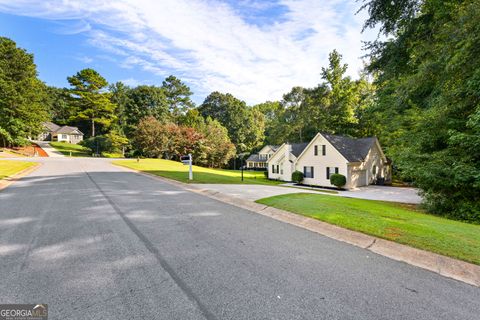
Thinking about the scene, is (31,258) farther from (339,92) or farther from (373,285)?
(339,92)

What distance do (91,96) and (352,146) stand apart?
51173 millimetres

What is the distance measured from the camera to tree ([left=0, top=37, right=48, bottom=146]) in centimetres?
3469

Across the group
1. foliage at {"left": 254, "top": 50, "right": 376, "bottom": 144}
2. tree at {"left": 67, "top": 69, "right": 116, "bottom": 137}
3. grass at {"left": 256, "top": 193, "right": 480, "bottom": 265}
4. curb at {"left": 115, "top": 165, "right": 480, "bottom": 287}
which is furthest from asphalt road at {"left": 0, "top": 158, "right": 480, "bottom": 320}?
tree at {"left": 67, "top": 69, "right": 116, "bottom": 137}

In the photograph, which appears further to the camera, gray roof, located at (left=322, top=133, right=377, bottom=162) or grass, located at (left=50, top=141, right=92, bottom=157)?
grass, located at (left=50, top=141, right=92, bottom=157)

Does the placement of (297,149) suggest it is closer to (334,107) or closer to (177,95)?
(334,107)

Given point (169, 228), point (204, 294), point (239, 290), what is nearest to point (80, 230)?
point (169, 228)

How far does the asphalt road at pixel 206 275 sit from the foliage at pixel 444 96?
7.08m

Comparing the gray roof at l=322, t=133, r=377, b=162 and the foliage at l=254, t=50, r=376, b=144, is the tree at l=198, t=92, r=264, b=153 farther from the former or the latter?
the gray roof at l=322, t=133, r=377, b=162

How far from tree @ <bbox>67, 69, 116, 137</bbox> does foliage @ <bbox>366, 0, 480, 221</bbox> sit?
168 ft

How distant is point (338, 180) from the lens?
69.7 feet

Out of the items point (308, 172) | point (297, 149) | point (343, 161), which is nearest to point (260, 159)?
point (297, 149)

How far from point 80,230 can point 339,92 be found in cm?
3594

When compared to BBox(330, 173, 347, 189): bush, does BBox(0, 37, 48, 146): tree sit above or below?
above

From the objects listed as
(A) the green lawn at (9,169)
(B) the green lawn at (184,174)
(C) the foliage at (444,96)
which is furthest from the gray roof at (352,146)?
(A) the green lawn at (9,169)
